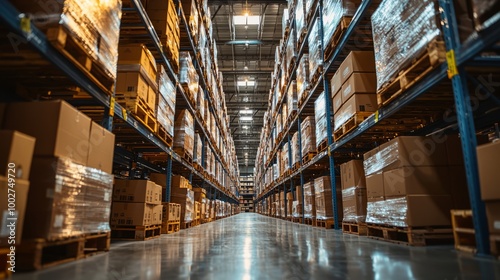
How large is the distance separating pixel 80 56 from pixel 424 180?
12.7ft

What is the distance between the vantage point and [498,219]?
231 cm

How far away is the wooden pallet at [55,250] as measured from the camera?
2059mm

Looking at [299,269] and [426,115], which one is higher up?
[426,115]

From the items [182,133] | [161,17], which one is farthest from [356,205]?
[161,17]

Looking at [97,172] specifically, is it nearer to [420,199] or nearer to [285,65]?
[420,199]

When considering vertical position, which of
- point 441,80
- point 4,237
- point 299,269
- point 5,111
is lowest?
point 299,269

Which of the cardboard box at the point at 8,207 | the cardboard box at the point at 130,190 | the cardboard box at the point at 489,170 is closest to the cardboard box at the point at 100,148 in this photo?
the cardboard box at the point at 8,207

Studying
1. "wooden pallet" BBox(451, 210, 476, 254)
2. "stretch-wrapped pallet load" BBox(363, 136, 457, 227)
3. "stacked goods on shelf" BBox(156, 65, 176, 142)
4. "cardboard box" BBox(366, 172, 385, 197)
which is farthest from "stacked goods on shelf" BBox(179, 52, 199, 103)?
"wooden pallet" BBox(451, 210, 476, 254)

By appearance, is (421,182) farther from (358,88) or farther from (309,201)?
(309,201)

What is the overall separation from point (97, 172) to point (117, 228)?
1827mm

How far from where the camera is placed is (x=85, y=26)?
2.86m

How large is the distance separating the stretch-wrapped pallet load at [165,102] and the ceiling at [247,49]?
7794 mm

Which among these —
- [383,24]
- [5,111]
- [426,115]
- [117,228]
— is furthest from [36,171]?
[426,115]

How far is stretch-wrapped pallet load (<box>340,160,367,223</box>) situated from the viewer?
16.2ft
